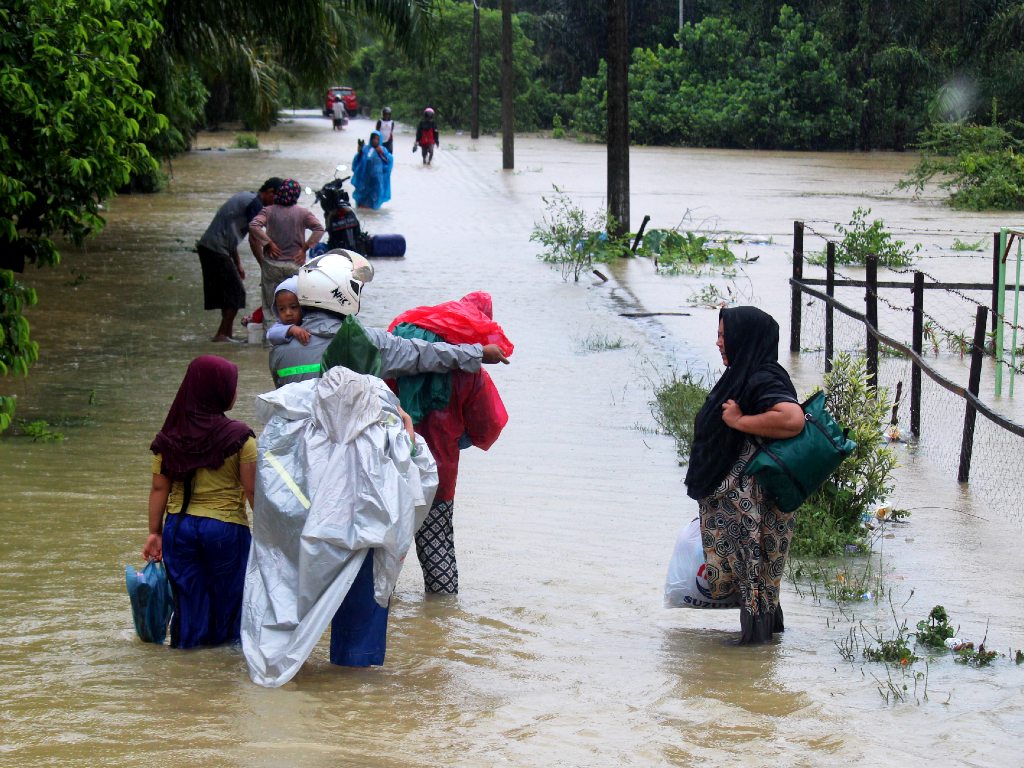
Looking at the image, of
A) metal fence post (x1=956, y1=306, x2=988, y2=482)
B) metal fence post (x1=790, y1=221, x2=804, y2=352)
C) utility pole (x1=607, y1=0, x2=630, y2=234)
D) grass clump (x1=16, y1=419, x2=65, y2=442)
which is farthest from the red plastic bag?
utility pole (x1=607, y1=0, x2=630, y2=234)

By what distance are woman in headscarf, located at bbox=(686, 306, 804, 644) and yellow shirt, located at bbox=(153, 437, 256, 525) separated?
1.72 m

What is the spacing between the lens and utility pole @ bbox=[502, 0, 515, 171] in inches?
1352

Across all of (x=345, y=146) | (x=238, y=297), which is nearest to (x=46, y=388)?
(x=238, y=297)

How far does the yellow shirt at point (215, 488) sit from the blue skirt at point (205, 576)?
0.10 feet

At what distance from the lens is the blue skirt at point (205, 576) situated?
4812 mm

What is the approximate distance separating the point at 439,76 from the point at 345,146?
1767cm

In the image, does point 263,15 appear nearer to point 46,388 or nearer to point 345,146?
point 46,388

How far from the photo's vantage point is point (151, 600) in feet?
16.0

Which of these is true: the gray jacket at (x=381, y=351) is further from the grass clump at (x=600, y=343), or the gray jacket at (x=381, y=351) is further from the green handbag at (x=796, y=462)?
the grass clump at (x=600, y=343)

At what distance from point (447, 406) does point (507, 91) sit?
3087 centimetres

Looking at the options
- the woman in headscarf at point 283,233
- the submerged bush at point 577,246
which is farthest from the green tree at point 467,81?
the woman in headscarf at point 283,233

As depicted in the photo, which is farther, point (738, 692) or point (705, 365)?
point (705, 365)

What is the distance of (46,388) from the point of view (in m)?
10.3

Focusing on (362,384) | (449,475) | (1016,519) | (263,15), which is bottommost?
(1016,519)
